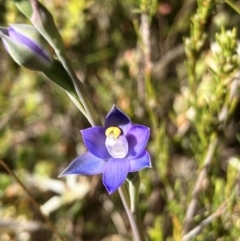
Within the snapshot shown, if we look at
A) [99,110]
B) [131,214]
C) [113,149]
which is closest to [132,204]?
[131,214]

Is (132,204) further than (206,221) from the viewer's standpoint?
No

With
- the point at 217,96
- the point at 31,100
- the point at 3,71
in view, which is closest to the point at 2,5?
the point at 3,71

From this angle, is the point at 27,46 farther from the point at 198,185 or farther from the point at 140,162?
the point at 198,185

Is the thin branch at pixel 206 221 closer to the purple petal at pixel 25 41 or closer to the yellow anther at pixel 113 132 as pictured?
the yellow anther at pixel 113 132

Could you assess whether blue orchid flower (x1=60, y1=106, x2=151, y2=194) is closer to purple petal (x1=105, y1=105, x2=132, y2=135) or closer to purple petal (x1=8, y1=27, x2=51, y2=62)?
purple petal (x1=105, y1=105, x2=132, y2=135)

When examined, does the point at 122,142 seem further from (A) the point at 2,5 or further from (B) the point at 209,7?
(A) the point at 2,5

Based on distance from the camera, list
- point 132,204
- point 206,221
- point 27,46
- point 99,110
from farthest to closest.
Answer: point 99,110, point 206,221, point 132,204, point 27,46

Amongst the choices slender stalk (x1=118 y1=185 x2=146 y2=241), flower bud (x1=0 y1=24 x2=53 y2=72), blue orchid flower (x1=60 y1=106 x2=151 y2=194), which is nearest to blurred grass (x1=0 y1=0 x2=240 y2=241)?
slender stalk (x1=118 y1=185 x2=146 y2=241)
